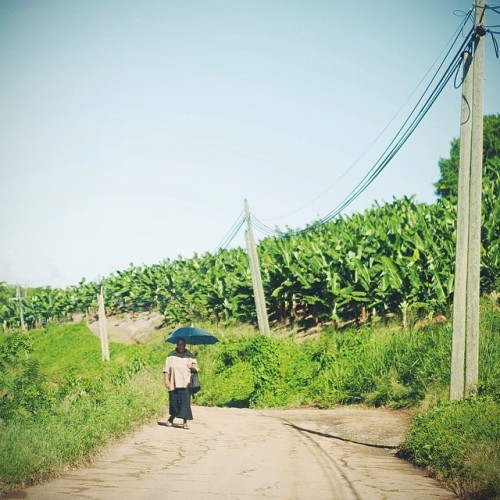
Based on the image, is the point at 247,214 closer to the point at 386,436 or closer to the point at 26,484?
the point at 386,436

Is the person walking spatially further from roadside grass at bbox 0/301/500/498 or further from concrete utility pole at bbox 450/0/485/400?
concrete utility pole at bbox 450/0/485/400

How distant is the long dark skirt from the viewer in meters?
10.2

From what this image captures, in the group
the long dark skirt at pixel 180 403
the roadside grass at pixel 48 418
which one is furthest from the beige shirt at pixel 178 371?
the roadside grass at pixel 48 418

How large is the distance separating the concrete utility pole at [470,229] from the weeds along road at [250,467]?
1.95m

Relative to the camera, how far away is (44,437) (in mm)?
6676

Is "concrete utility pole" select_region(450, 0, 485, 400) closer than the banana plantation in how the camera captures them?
Yes

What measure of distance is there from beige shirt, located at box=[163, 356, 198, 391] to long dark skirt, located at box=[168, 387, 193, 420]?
0.49 feet

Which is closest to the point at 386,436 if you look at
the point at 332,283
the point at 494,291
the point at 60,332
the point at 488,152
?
the point at 494,291

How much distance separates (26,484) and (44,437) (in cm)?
94

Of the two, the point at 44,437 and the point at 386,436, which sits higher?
the point at 44,437

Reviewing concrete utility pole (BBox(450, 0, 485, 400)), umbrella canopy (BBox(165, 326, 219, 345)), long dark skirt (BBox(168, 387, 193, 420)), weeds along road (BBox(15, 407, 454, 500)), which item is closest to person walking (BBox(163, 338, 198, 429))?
long dark skirt (BBox(168, 387, 193, 420))

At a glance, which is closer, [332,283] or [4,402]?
[4,402]

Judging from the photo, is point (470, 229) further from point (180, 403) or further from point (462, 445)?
point (180, 403)

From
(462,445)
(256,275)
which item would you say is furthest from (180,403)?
(256,275)
